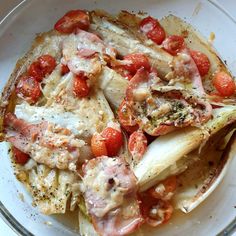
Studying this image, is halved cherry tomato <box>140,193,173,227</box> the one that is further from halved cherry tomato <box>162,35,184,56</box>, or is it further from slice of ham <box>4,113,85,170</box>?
halved cherry tomato <box>162,35,184,56</box>

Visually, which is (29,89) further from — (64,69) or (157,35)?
(157,35)

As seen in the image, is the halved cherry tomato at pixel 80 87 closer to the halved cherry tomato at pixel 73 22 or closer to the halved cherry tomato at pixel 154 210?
the halved cherry tomato at pixel 73 22

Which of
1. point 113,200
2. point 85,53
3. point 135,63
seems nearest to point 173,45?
point 135,63

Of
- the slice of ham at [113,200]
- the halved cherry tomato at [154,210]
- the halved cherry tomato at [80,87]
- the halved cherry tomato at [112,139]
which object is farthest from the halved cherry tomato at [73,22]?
the halved cherry tomato at [154,210]

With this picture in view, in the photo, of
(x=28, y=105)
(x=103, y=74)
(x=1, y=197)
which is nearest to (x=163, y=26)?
(x=103, y=74)

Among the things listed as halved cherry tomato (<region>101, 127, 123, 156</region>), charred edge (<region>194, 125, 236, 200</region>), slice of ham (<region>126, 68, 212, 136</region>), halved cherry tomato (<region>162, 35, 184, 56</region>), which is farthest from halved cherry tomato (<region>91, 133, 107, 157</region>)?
halved cherry tomato (<region>162, 35, 184, 56</region>)
